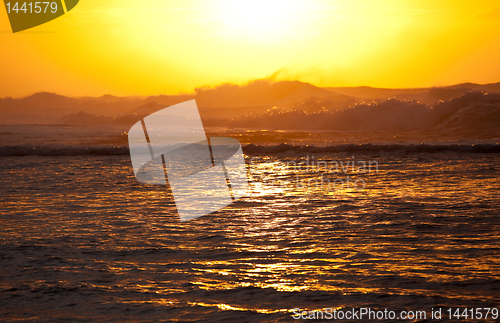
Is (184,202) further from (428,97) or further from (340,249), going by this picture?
(428,97)

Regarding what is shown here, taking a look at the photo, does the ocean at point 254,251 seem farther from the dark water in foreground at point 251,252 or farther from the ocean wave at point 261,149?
the ocean wave at point 261,149

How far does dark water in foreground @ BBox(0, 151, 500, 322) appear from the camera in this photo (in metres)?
3.29

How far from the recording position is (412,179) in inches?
354

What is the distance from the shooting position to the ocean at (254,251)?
328 cm

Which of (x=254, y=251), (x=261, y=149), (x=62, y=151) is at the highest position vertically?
(x=62, y=151)

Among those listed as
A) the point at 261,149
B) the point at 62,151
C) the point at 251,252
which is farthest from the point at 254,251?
the point at 62,151

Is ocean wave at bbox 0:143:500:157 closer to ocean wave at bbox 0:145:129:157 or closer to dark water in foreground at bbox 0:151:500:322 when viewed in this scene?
ocean wave at bbox 0:145:129:157

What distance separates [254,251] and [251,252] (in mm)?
41

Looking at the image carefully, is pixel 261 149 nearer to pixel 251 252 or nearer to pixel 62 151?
pixel 62 151

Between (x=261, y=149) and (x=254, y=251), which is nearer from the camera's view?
(x=254, y=251)

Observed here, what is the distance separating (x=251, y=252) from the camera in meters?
4.48

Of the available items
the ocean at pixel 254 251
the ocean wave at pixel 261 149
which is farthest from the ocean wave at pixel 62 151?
the ocean at pixel 254 251

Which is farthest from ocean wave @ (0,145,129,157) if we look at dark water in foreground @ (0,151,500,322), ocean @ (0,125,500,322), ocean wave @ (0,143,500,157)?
dark water in foreground @ (0,151,500,322)

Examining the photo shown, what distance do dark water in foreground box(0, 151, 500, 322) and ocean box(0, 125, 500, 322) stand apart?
0.02 meters
